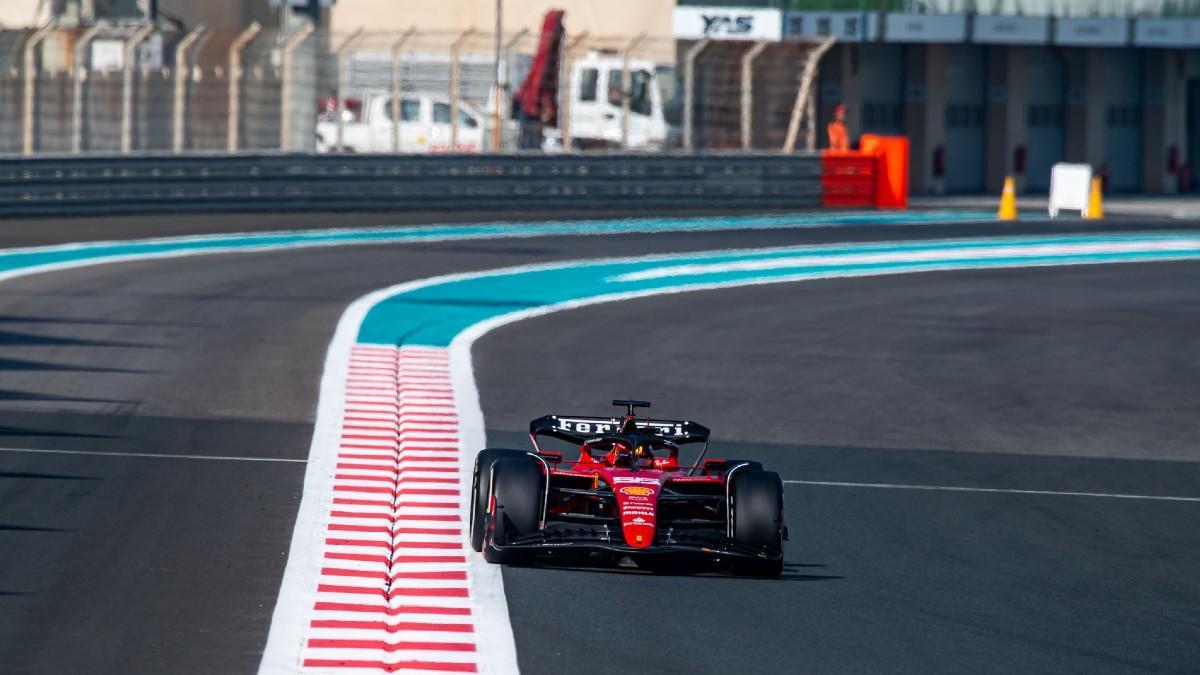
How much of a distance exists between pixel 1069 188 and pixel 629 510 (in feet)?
86.0

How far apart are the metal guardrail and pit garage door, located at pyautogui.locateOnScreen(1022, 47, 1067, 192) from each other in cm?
1337

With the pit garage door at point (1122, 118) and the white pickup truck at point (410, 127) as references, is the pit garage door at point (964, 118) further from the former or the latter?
the white pickup truck at point (410, 127)

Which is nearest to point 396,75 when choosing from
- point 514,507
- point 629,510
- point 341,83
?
point 341,83

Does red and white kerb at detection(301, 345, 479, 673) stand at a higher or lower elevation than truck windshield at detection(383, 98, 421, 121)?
lower

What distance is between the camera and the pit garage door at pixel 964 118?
41969 millimetres

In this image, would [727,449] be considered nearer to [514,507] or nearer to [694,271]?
[514,507]

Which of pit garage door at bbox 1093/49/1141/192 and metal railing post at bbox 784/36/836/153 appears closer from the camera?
metal railing post at bbox 784/36/836/153

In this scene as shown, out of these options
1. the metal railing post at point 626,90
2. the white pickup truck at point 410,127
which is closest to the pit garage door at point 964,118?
the white pickup truck at point 410,127

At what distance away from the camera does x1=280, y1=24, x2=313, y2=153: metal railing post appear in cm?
2788

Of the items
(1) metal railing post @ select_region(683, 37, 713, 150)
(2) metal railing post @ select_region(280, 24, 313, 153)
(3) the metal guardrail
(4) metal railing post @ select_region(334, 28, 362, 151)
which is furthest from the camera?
(1) metal railing post @ select_region(683, 37, 713, 150)

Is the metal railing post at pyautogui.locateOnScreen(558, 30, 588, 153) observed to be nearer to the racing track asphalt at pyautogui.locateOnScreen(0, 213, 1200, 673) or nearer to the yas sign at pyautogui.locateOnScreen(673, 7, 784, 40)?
the racing track asphalt at pyautogui.locateOnScreen(0, 213, 1200, 673)

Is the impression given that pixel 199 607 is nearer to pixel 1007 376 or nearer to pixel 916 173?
pixel 1007 376

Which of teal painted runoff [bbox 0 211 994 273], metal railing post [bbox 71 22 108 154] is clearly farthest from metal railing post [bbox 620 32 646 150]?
metal railing post [bbox 71 22 108 154]

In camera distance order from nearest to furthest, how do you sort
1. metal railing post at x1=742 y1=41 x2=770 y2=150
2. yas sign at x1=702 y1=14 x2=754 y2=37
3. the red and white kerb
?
the red and white kerb, metal railing post at x1=742 y1=41 x2=770 y2=150, yas sign at x1=702 y1=14 x2=754 y2=37
